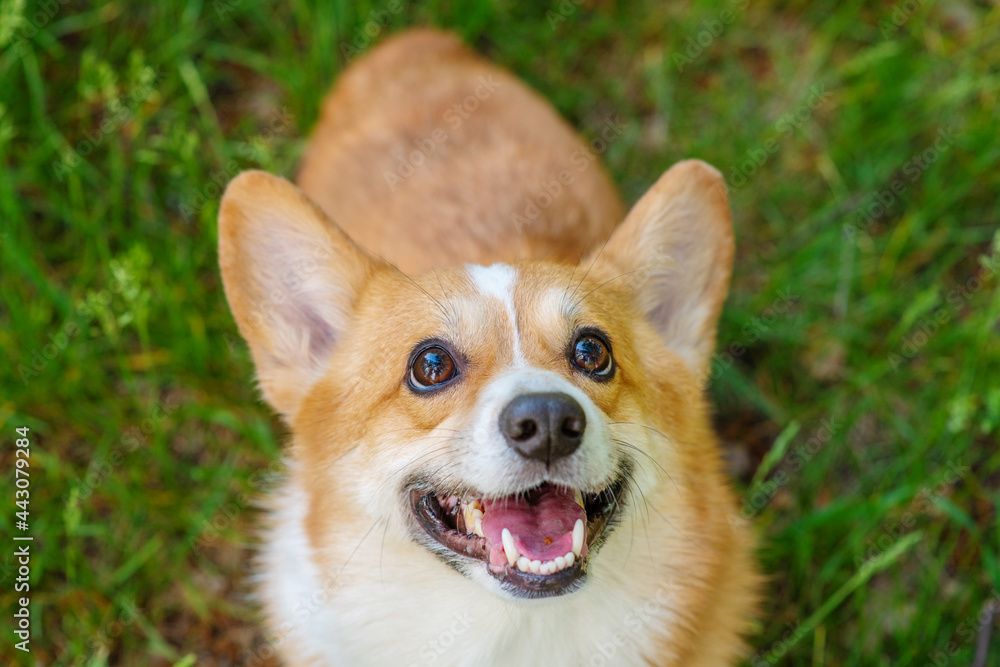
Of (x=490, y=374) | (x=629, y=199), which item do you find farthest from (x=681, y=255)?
(x=629, y=199)

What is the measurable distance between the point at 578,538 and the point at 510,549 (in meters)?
0.20

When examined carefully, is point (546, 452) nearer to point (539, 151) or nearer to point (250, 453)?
point (539, 151)

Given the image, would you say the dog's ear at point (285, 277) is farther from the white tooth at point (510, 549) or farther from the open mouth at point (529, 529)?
the white tooth at point (510, 549)

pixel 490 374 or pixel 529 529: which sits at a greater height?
pixel 490 374

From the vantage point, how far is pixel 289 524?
3.03 metres

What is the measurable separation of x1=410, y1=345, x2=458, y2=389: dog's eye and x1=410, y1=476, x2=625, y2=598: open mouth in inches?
13.0

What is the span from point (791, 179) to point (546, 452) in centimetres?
296

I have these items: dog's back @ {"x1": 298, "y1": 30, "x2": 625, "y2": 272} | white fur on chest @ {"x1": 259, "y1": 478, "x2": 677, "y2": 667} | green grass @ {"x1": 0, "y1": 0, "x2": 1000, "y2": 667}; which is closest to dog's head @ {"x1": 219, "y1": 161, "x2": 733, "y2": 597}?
white fur on chest @ {"x1": 259, "y1": 478, "x2": 677, "y2": 667}

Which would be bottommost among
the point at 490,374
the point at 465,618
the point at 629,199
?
the point at 465,618

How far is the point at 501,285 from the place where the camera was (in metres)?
2.72

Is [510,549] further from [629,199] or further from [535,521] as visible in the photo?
[629,199]

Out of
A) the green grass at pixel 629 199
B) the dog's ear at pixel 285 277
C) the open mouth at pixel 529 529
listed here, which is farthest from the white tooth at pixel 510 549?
the green grass at pixel 629 199

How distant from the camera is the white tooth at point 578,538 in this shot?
238 centimetres

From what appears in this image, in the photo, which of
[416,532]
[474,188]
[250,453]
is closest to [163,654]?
[250,453]
